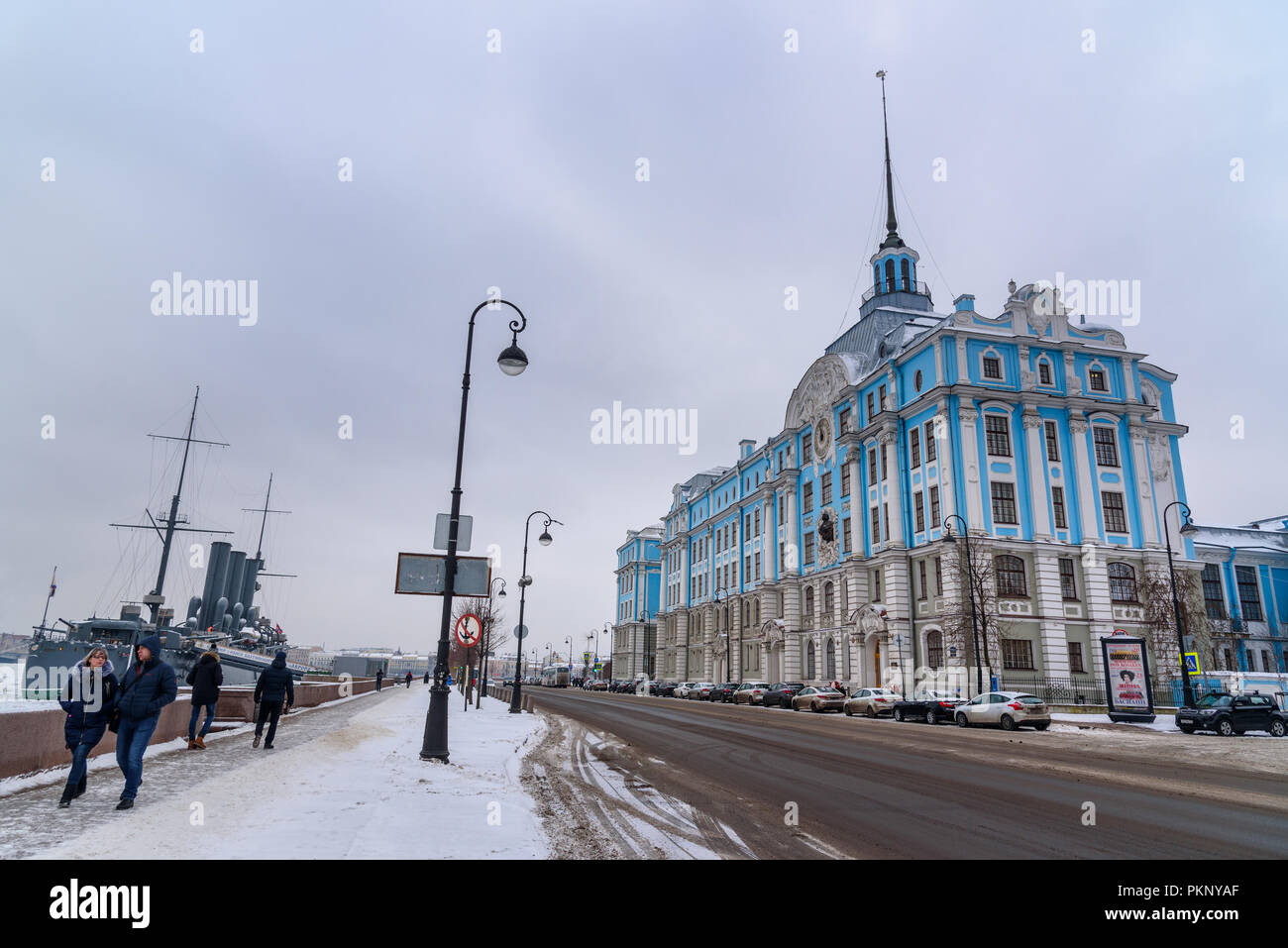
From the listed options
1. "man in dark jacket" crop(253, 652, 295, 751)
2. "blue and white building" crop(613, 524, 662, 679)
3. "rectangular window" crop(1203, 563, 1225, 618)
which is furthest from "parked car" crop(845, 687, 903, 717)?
"blue and white building" crop(613, 524, 662, 679)

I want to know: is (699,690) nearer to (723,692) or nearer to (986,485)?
(723,692)

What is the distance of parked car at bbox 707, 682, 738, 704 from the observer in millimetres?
54656

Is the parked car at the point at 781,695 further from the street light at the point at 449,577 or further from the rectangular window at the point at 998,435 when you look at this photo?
the street light at the point at 449,577

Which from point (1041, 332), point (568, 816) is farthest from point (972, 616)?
point (568, 816)

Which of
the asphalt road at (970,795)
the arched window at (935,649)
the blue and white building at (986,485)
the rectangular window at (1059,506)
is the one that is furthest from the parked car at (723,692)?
the asphalt road at (970,795)

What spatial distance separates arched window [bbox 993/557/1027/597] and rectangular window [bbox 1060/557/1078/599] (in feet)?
7.45

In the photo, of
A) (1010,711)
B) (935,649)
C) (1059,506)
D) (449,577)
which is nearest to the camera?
(449,577)

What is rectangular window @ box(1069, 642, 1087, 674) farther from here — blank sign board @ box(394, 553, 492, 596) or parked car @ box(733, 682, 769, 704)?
blank sign board @ box(394, 553, 492, 596)

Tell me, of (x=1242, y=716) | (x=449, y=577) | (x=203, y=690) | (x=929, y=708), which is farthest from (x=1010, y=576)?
(x=203, y=690)

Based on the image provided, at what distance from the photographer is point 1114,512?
137 feet

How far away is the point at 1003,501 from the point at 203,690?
38.8 meters

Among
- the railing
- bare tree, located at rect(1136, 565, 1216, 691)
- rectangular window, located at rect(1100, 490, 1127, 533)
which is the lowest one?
bare tree, located at rect(1136, 565, 1216, 691)

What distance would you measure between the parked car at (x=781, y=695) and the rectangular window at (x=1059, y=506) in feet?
57.2

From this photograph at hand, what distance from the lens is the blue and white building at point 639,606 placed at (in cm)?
10262
